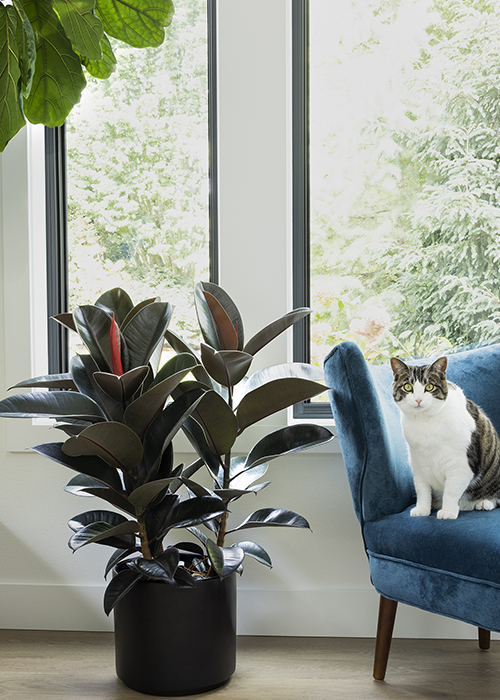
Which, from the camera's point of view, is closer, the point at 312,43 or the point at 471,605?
the point at 471,605

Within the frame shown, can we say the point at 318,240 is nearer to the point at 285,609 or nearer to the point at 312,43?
the point at 312,43

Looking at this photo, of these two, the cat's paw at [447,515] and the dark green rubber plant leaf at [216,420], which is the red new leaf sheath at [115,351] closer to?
the dark green rubber plant leaf at [216,420]

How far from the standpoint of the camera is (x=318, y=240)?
7.06 feet

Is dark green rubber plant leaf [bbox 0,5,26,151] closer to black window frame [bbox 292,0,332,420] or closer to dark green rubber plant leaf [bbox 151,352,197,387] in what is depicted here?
dark green rubber plant leaf [bbox 151,352,197,387]

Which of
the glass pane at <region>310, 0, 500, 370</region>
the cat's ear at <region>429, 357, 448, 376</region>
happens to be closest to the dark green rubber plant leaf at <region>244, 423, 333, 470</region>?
the cat's ear at <region>429, 357, 448, 376</region>

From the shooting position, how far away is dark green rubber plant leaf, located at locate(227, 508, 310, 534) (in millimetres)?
1591

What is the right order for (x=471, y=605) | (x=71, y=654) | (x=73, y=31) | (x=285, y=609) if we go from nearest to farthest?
(x=73, y=31) < (x=471, y=605) < (x=71, y=654) < (x=285, y=609)

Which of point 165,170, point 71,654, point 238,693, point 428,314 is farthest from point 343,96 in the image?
point 71,654

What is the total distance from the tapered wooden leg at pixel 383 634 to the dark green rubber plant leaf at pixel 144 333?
0.93m

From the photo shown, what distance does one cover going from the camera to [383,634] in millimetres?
1589

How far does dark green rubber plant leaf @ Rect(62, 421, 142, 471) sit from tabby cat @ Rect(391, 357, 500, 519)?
0.70 meters

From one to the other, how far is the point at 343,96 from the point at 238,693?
77.6 inches

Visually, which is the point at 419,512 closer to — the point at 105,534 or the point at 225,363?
the point at 225,363

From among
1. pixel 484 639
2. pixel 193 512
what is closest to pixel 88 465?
pixel 193 512
